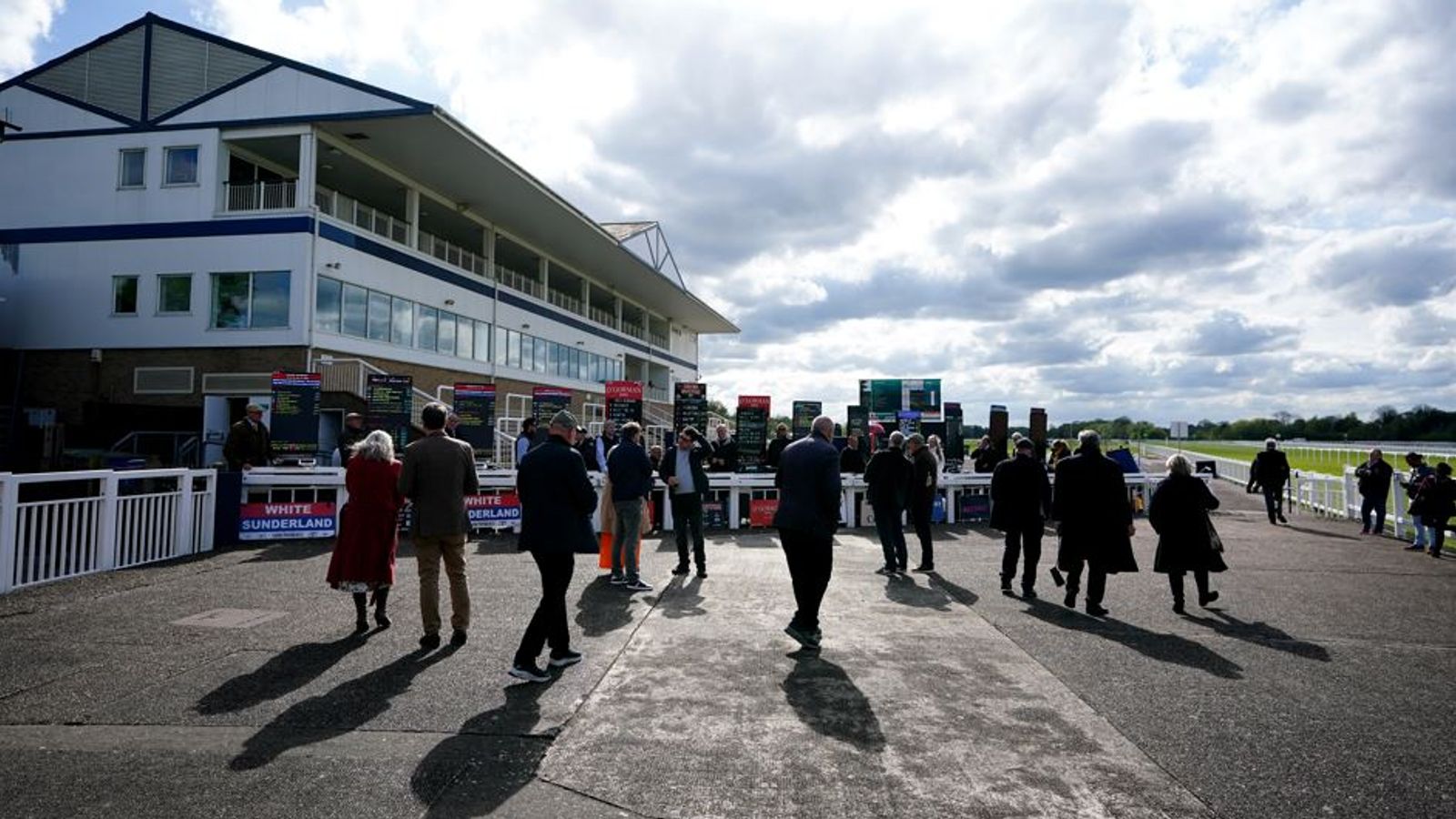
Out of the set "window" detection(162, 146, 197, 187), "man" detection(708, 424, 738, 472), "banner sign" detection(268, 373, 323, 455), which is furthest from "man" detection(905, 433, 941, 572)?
"window" detection(162, 146, 197, 187)

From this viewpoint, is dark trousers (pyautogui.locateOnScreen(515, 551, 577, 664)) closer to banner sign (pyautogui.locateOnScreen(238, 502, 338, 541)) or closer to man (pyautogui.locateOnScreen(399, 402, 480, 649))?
man (pyautogui.locateOnScreen(399, 402, 480, 649))

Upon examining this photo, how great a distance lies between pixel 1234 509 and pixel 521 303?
27.6m

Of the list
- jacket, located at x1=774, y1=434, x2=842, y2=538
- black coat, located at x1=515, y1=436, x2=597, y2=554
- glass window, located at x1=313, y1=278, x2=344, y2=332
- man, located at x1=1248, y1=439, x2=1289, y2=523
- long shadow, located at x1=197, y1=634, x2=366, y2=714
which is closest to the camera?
long shadow, located at x1=197, y1=634, x2=366, y2=714

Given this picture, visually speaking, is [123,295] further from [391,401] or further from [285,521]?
[285,521]

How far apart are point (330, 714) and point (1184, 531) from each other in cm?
778

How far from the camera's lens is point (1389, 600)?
8125 mm

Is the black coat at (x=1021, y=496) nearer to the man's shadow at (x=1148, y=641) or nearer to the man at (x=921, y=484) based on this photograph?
the man's shadow at (x=1148, y=641)

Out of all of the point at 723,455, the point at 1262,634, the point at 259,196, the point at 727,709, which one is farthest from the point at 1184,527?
the point at 259,196

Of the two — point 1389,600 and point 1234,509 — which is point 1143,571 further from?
point 1234,509

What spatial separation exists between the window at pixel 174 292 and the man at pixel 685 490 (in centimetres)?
1964

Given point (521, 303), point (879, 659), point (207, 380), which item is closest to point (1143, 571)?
point (879, 659)

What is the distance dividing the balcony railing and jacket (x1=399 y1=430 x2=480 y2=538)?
63.8 ft

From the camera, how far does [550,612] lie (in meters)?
5.17

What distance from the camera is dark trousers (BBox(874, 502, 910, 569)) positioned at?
9.41m
